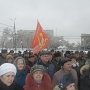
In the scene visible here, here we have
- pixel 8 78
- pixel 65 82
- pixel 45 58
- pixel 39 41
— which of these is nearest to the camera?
pixel 8 78

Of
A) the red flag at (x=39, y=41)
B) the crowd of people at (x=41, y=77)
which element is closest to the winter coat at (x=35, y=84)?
the crowd of people at (x=41, y=77)

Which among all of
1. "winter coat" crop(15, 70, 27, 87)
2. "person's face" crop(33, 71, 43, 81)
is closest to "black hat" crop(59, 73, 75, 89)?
"person's face" crop(33, 71, 43, 81)

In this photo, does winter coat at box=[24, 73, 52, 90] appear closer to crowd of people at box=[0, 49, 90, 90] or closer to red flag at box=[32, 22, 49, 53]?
crowd of people at box=[0, 49, 90, 90]

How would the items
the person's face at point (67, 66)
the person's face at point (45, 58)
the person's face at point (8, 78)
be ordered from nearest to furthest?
1. the person's face at point (8, 78)
2. the person's face at point (67, 66)
3. the person's face at point (45, 58)

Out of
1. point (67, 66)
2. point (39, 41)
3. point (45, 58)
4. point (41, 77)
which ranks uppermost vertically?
point (39, 41)

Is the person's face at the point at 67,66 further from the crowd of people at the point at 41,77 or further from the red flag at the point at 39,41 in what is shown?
the red flag at the point at 39,41

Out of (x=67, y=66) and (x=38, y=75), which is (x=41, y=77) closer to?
(x=38, y=75)

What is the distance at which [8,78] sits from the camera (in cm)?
520

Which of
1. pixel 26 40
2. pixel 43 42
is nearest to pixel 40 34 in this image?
pixel 43 42

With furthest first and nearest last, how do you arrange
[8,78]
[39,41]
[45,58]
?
[39,41], [45,58], [8,78]

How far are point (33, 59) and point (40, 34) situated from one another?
1.74 meters

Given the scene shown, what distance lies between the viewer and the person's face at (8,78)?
17.0 ft

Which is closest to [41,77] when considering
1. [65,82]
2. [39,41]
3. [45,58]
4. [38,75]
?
[38,75]

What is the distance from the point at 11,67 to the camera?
5.31 metres
